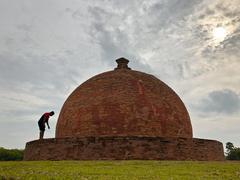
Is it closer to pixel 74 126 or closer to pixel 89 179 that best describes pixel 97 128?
pixel 74 126

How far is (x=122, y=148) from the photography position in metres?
13.5

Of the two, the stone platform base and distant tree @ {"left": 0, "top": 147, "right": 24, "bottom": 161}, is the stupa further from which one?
distant tree @ {"left": 0, "top": 147, "right": 24, "bottom": 161}

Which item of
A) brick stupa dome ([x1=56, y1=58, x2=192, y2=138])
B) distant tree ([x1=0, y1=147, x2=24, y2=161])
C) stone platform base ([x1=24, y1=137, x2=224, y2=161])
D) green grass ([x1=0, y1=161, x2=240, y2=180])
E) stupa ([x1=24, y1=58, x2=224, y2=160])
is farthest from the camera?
distant tree ([x1=0, y1=147, x2=24, y2=161])

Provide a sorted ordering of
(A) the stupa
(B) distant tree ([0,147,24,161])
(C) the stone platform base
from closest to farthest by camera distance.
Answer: (C) the stone platform base → (A) the stupa → (B) distant tree ([0,147,24,161])

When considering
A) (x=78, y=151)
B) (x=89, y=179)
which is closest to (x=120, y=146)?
(x=78, y=151)

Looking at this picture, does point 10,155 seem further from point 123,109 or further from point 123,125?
point 123,125

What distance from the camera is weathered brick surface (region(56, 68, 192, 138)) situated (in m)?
15.5

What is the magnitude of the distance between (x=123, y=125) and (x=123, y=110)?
77 cm

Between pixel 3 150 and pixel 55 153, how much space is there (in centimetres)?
2170

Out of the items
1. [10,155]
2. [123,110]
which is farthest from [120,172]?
[10,155]

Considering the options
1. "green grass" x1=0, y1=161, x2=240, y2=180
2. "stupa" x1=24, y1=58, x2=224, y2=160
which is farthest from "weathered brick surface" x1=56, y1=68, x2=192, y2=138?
"green grass" x1=0, y1=161, x2=240, y2=180

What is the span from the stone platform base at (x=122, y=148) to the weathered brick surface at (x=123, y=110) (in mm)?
1525

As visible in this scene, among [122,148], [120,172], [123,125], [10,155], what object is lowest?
[120,172]

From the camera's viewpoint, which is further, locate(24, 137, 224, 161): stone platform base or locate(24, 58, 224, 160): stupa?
locate(24, 58, 224, 160): stupa
